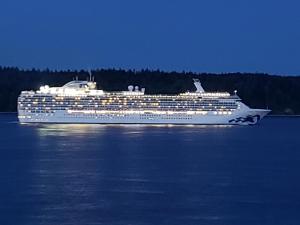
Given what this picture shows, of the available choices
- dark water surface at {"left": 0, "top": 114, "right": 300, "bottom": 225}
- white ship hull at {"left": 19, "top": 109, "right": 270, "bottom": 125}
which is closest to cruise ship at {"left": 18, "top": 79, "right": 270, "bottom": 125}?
white ship hull at {"left": 19, "top": 109, "right": 270, "bottom": 125}

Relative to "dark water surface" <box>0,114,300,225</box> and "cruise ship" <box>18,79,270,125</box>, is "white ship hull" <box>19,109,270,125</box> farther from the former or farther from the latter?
"dark water surface" <box>0,114,300,225</box>

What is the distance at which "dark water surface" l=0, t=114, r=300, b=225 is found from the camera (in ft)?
62.6

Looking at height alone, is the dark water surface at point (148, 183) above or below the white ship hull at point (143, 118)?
below

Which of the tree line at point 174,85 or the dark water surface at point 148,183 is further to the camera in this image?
the tree line at point 174,85

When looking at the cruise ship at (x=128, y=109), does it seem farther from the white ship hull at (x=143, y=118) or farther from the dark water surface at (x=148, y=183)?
the dark water surface at (x=148, y=183)

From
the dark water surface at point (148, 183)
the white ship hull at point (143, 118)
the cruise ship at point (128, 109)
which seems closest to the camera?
the dark water surface at point (148, 183)

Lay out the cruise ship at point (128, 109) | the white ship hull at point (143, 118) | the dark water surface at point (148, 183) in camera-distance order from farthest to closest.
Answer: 1. the white ship hull at point (143, 118)
2. the cruise ship at point (128, 109)
3. the dark water surface at point (148, 183)

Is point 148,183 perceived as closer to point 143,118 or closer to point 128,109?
point 128,109

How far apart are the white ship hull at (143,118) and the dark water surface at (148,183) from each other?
21989 mm

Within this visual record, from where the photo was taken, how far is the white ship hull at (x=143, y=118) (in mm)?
62844

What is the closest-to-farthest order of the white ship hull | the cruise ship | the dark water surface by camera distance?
the dark water surface
the cruise ship
the white ship hull

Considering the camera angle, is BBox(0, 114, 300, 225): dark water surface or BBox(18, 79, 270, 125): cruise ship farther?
BBox(18, 79, 270, 125): cruise ship

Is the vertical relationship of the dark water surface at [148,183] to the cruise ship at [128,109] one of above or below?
below

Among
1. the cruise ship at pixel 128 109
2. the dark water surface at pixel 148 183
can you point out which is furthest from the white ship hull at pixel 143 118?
the dark water surface at pixel 148 183
